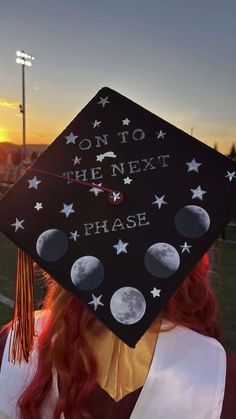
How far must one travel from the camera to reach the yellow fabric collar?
1.04 meters

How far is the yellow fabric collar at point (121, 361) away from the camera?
1.04m

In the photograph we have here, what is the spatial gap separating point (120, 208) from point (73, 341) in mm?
363

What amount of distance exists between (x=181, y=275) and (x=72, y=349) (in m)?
0.32

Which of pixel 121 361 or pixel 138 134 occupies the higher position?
pixel 138 134

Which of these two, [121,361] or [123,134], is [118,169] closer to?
[123,134]

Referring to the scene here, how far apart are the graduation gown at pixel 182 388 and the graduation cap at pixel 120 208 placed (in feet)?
0.32

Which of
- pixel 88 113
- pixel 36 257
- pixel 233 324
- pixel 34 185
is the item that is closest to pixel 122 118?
pixel 88 113

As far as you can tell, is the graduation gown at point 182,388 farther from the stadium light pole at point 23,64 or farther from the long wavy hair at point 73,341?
the stadium light pole at point 23,64

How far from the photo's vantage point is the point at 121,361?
1.07m

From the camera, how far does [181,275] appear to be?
1130 millimetres

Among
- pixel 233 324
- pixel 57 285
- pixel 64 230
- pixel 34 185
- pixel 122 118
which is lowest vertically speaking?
pixel 233 324

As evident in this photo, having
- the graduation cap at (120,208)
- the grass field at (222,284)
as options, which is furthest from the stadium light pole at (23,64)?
the graduation cap at (120,208)

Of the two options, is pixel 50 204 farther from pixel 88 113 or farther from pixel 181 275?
pixel 181 275

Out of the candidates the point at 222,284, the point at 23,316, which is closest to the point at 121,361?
the point at 23,316
